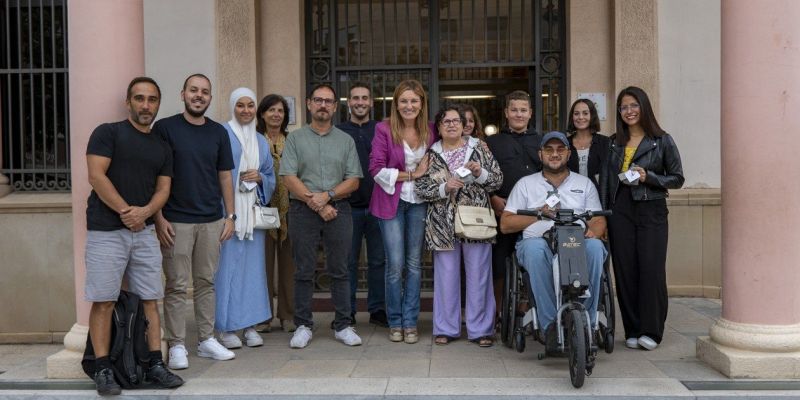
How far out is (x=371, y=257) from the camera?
6.93m

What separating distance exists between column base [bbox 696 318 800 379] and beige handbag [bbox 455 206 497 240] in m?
1.79

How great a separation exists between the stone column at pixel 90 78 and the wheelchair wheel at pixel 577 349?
3176 mm

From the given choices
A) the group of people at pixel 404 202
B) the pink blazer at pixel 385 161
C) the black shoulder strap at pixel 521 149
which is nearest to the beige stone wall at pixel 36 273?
the group of people at pixel 404 202

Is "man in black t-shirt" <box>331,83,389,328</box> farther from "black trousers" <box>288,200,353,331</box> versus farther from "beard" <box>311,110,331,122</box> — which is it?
"beard" <box>311,110,331,122</box>

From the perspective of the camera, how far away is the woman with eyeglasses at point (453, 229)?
19.4ft

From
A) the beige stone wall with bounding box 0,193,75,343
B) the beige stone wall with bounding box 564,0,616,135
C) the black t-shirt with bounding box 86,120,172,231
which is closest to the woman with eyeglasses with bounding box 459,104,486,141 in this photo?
the beige stone wall with bounding box 564,0,616,135

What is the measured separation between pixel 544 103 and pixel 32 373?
5567 mm

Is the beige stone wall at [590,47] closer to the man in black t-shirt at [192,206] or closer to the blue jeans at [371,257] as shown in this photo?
the blue jeans at [371,257]

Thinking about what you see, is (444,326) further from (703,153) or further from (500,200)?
(703,153)

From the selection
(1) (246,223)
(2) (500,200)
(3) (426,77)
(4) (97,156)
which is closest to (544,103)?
(3) (426,77)

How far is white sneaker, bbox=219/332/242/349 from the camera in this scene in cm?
611

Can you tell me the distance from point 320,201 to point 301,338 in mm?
1089

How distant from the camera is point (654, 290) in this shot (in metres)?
5.85

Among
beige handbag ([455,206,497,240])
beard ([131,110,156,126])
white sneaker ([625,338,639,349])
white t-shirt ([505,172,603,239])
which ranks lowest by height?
white sneaker ([625,338,639,349])
